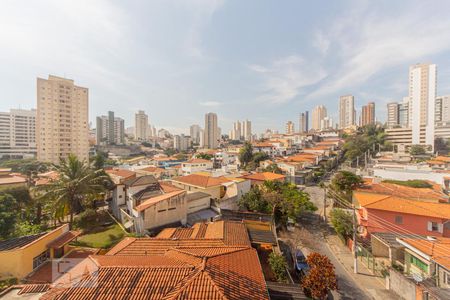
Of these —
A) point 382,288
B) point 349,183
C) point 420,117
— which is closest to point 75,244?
point 382,288

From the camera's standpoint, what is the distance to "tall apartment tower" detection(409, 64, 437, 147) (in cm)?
6619

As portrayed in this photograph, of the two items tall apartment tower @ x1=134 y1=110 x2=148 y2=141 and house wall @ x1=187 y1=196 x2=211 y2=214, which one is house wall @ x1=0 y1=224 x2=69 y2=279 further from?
tall apartment tower @ x1=134 y1=110 x2=148 y2=141

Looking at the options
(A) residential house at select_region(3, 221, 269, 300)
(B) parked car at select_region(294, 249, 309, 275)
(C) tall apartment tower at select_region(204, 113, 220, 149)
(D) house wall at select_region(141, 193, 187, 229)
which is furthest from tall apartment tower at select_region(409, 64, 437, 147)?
(A) residential house at select_region(3, 221, 269, 300)

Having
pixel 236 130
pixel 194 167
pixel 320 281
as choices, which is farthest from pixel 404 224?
pixel 236 130

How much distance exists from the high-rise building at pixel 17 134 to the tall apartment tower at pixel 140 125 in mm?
A: 62519

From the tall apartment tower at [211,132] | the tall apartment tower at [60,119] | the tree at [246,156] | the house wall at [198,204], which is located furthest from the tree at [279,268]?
the tall apartment tower at [211,132]

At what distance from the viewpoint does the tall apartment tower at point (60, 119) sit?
2308 inches

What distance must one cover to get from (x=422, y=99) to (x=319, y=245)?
8682cm

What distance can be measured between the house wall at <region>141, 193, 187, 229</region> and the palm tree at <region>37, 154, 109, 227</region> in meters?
6.23

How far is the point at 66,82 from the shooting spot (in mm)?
63062

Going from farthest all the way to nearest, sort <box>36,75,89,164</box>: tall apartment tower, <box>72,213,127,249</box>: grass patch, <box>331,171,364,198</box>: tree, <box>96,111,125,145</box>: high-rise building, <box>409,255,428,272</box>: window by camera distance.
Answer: <box>96,111,125,145</box>: high-rise building < <box>36,75,89,164</box>: tall apartment tower < <box>331,171,364,198</box>: tree < <box>72,213,127,249</box>: grass patch < <box>409,255,428,272</box>: window

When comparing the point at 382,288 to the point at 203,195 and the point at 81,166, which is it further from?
the point at 81,166

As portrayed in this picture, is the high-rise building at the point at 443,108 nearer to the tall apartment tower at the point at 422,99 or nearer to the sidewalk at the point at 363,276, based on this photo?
the tall apartment tower at the point at 422,99

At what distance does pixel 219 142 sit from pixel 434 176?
93563 mm
